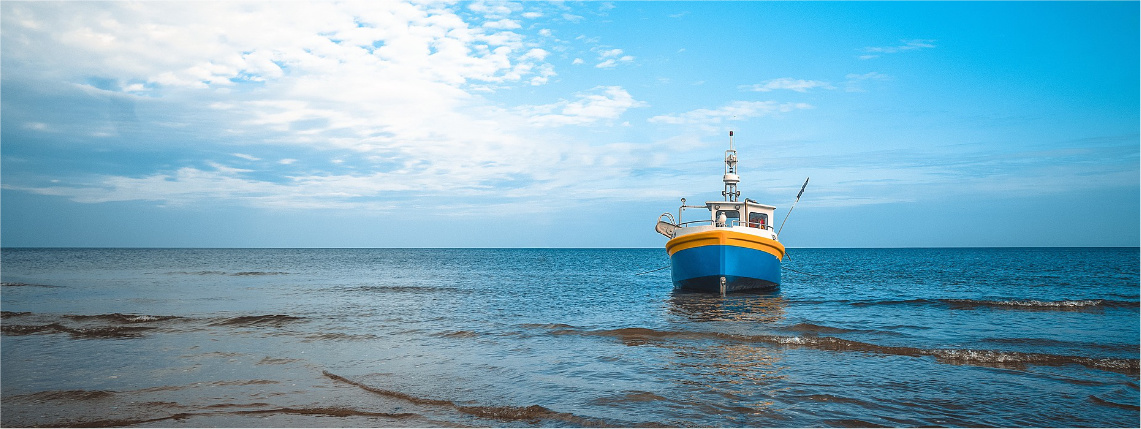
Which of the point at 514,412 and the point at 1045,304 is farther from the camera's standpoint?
the point at 1045,304

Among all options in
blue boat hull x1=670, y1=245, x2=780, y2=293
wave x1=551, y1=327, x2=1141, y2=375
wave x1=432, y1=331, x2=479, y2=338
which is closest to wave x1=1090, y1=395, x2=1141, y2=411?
wave x1=551, y1=327, x2=1141, y2=375

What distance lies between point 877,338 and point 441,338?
10.0 metres

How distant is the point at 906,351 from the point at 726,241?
9.87m

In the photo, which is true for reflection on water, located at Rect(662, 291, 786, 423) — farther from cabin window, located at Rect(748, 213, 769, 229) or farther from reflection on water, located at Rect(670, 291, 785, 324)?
cabin window, located at Rect(748, 213, 769, 229)

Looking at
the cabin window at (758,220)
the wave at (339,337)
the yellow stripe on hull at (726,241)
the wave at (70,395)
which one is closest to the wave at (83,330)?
the wave at (339,337)

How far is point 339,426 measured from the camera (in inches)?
289

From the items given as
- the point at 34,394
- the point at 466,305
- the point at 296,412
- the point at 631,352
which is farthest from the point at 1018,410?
the point at 466,305

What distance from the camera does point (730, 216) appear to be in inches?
1008

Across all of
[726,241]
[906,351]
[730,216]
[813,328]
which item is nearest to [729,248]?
A: [726,241]

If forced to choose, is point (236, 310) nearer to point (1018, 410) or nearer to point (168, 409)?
point (168, 409)

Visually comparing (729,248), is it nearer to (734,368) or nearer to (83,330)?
(734,368)

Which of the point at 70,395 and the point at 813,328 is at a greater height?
the point at 813,328

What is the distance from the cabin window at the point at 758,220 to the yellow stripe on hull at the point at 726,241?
3.86 ft

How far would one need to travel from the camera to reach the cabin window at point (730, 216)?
25.3 metres
